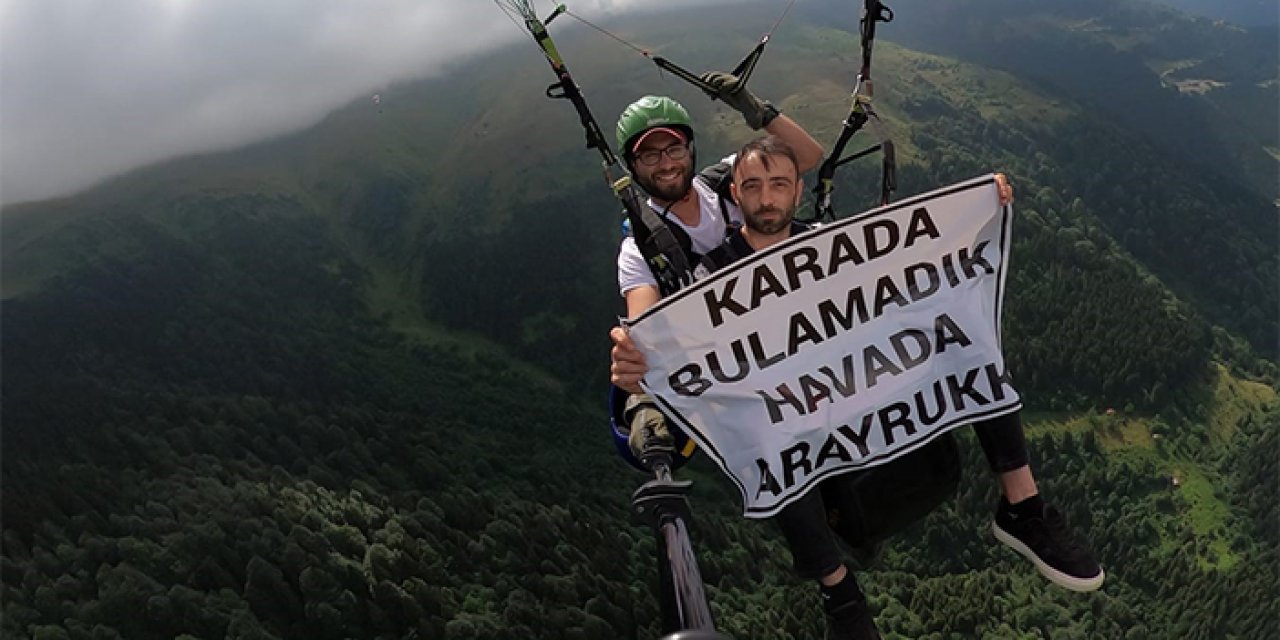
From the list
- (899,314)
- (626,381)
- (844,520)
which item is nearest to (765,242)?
(899,314)

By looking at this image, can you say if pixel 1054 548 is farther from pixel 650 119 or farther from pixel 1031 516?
pixel 650 119

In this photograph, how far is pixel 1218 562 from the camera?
128 m

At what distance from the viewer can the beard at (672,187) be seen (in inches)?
342

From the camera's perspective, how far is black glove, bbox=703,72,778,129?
905cm

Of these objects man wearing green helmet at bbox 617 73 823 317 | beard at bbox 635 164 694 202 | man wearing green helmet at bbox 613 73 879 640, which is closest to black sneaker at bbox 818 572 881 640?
man wearing green helmet at bbox 613 73 879 640

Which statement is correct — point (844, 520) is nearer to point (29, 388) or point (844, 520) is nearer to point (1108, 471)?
point (1108, 471)

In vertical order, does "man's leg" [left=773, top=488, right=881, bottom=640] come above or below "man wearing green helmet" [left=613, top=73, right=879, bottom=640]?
below

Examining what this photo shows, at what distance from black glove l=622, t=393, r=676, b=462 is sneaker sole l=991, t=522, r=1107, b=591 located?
3.51 metres

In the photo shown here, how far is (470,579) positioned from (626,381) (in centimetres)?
10237

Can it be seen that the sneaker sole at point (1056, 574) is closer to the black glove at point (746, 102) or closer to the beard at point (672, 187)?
the beard at point (672, 187)

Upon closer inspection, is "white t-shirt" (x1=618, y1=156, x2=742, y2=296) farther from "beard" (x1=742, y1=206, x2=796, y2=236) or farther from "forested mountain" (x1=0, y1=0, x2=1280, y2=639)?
"forested mountain" (x1=0, y1=0, x2=1280, y2=639)

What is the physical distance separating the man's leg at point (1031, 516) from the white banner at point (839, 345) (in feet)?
1.10

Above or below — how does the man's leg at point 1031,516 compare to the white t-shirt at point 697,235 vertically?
below

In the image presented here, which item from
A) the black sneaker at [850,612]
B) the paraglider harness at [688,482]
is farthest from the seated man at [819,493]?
the paraglider harness at [688,482]
